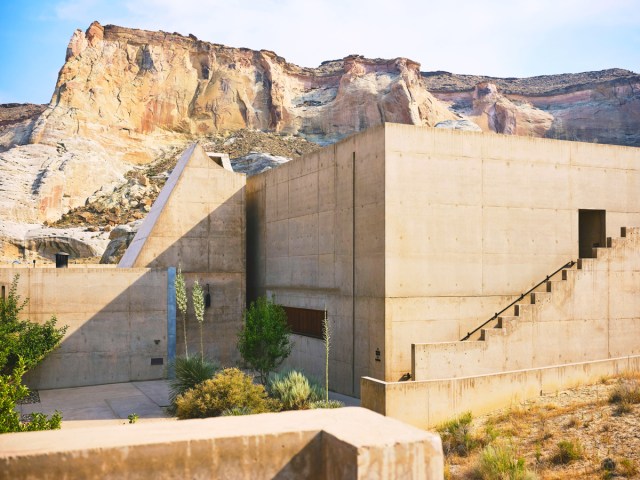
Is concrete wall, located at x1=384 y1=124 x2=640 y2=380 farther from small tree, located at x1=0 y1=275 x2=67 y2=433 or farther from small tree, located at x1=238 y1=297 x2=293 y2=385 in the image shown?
small tree, located at x1=0 y1=275 x2=67 y2=433

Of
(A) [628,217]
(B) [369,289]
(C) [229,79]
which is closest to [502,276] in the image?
(B) [369,289]

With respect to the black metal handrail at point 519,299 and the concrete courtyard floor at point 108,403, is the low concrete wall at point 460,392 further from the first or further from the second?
the concrete courtyard floor at point 108,403

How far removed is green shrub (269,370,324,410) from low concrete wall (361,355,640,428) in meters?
1.38

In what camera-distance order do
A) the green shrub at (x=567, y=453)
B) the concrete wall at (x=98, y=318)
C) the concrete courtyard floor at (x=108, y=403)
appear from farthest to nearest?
the concrete wall at (x=98, y=318) → the concrete courtyard floor at (x=108, y=403) → the green shrub at (x=567, y=453)

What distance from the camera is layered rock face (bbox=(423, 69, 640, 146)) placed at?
115 meters

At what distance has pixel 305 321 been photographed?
64.7 feet

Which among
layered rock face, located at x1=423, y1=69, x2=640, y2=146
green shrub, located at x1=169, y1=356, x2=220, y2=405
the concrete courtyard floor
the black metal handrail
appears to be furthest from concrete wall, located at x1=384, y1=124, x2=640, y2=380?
layered rock face, located at x1=423, y1=69, x2=640, y2=146

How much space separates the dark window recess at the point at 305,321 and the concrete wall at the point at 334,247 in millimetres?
227

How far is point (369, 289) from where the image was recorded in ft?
52.6

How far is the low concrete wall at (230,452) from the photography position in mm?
4691

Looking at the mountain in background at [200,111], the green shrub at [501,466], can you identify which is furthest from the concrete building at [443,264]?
the mountain in background at [200,111]

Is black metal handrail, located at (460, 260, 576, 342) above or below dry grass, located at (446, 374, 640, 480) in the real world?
above

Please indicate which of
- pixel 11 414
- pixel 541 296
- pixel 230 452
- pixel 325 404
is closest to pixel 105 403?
pixel 325 404

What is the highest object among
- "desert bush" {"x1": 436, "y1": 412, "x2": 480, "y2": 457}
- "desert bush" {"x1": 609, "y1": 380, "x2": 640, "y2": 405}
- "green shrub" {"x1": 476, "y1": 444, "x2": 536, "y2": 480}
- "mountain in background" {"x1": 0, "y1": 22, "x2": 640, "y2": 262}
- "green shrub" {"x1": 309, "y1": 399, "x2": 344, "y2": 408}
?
"mountain in background" {"x1": 0, "y1": 22, "x2": 640, "y2": 262}
